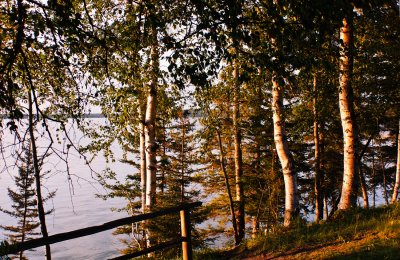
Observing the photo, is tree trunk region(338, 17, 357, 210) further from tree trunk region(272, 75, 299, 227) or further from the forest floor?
tree trunk region(272, 75, 299, 227)

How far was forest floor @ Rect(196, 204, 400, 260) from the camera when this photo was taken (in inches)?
267

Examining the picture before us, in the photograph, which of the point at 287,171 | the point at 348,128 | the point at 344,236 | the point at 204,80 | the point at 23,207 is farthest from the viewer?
the point at 23,207

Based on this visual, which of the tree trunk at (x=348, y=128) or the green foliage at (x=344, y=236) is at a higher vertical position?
the tree trunk at (x=348, y=128)

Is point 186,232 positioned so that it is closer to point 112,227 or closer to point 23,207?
point 112,227

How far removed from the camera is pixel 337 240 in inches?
305

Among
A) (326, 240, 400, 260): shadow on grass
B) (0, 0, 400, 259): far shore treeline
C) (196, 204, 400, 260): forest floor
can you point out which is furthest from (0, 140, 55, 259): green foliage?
(326, 240, 400, 260): shadow on grass

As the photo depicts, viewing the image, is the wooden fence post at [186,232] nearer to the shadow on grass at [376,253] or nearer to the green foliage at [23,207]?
the shadow on grass at [376,253]

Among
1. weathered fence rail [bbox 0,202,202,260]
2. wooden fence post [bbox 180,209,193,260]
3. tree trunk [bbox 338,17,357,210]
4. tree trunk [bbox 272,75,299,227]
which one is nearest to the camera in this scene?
weathered fence rail [bbox 0,202,202,260]

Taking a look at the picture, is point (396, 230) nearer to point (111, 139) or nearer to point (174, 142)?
point (111, 139)

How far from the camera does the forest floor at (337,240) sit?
678cm

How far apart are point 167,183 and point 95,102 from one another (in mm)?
15160

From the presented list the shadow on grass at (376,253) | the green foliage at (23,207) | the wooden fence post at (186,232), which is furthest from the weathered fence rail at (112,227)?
the green foliage at (23,207)

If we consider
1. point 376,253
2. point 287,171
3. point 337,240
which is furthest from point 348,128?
point 376,253

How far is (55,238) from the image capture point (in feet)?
17.1
